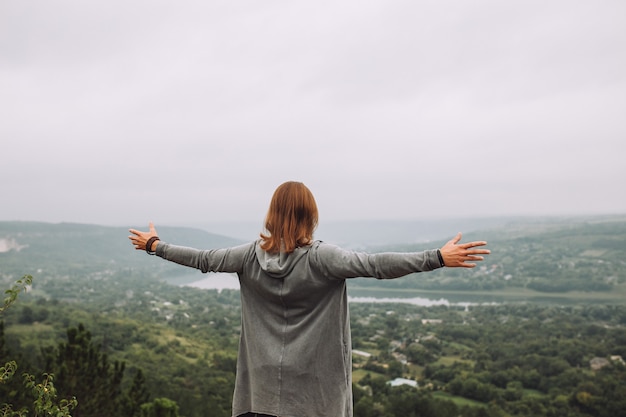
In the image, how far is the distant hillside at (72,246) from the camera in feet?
335

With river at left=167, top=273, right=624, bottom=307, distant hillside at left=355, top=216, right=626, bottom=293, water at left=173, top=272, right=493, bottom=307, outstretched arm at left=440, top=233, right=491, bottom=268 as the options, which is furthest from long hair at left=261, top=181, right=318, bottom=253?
distant hillside at left=355, top=216, right=626, bottom=293

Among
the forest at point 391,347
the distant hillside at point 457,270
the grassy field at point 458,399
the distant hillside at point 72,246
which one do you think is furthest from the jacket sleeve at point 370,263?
the distant hillside at point 72,246

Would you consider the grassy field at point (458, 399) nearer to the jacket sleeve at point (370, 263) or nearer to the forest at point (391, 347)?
the forest at point (391, 347)

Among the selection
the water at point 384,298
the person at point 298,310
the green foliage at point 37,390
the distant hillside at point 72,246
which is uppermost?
the person at point 298,310

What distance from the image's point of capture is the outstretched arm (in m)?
1.53

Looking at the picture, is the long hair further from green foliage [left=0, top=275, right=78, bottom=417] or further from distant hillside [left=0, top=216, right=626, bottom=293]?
distant hillside [left=0, top=216, right=626, bottom=293]

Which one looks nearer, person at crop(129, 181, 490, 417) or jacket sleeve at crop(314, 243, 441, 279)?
jacket sleeve at crop(314, 243, 441, 279)

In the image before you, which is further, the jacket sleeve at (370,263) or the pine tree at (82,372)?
the pine tree at (82,372)

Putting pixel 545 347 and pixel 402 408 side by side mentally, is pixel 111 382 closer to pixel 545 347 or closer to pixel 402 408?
pixel 402 408

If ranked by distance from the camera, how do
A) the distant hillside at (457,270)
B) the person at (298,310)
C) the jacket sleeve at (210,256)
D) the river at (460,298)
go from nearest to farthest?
the person at (298,310) < the jacket sleeve at (210,256) < the river at (460,298) < the distant hillside at (457,270)

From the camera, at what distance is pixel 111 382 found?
28.1 ft

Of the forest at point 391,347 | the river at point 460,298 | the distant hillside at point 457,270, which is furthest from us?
the distant hillside at point 457,270

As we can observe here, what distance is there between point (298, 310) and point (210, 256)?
39cm

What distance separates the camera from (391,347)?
130ft
